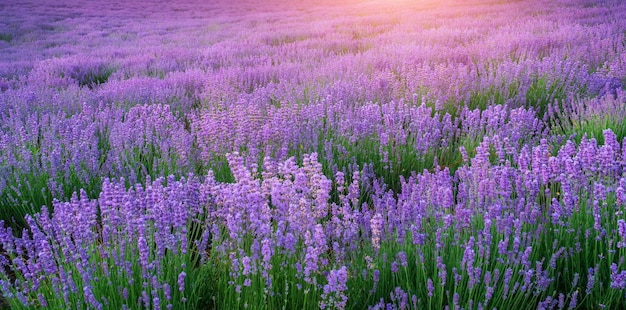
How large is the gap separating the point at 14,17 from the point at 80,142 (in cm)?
1843

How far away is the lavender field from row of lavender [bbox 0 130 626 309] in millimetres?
12

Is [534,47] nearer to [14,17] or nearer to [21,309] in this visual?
[21,309]

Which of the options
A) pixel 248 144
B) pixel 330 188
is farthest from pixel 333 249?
pixel 248 144

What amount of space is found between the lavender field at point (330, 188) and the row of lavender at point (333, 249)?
0.04 feet

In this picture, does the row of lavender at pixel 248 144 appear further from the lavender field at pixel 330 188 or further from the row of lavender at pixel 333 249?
the row of lavender at pixel 333 249

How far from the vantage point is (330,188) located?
220 centimetres

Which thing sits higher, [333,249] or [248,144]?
[248,144]

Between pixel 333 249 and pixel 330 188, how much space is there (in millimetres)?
262

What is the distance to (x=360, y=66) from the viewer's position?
20.9 ft

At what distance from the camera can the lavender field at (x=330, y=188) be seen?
1890 millimetres

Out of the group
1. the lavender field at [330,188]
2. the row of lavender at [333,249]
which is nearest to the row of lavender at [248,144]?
the lavender field at [330,188]

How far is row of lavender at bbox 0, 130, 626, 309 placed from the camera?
6.03 feet

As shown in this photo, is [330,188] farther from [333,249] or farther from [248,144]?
[248,144]

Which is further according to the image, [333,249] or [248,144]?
[248,144]
